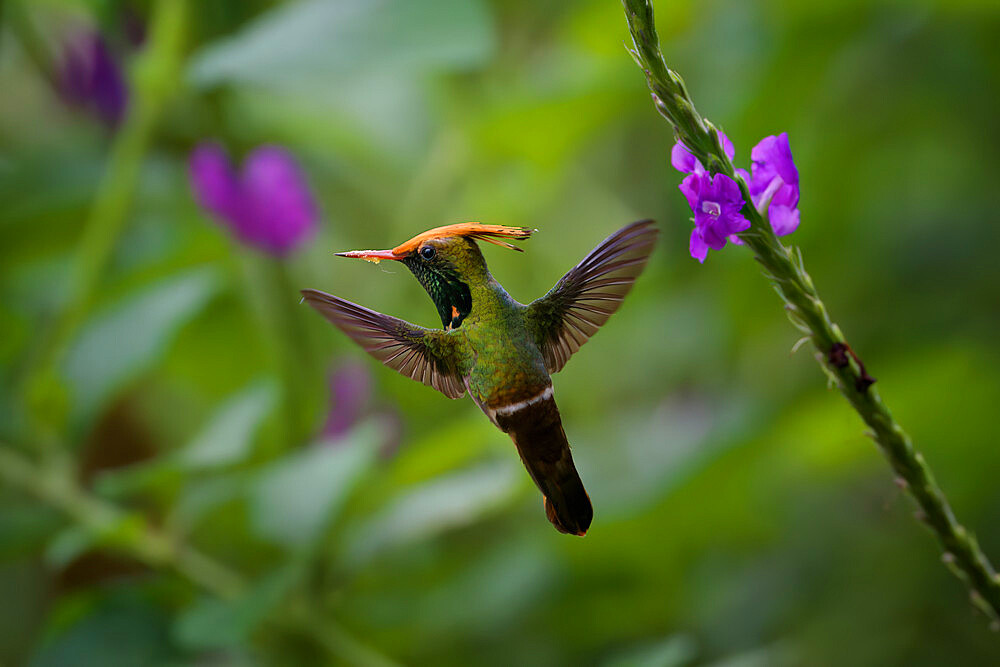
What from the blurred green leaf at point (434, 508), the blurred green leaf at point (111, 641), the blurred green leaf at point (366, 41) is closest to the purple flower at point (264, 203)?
the blurred green leaf at point (366, 41)

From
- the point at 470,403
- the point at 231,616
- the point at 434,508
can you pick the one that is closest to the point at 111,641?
the point at 231,616

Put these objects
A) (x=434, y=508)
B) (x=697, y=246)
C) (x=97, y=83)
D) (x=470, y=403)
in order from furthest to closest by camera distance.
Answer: (x=97, y=83) < (x=470, y=403) < (x=434, y=508) < (x=697, y=246)

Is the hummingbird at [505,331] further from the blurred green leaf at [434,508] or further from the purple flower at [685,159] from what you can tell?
the blurred green leaf at [434,508]

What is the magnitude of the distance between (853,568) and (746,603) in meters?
0.12

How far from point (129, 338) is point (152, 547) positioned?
7.5 inches

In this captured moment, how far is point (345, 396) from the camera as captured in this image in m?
0.87

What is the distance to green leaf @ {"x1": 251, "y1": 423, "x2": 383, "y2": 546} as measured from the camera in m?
0.72

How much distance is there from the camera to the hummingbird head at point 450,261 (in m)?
0.24

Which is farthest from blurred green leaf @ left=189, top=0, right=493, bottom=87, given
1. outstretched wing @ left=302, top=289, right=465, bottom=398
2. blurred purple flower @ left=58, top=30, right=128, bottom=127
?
blurred purple flower @ left=58, top=30, right=128, bottom=127

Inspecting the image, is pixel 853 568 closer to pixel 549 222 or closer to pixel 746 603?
pixel 746 603

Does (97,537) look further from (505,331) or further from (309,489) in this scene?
(505,331)

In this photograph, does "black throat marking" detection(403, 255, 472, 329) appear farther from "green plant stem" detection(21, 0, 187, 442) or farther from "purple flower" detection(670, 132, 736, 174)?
"green plant stem" detection(21, 0, 187, 442)

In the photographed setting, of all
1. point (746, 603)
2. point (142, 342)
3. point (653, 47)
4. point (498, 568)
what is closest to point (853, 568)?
point (746, 603)

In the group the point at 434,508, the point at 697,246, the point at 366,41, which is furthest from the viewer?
the point at 434,508
